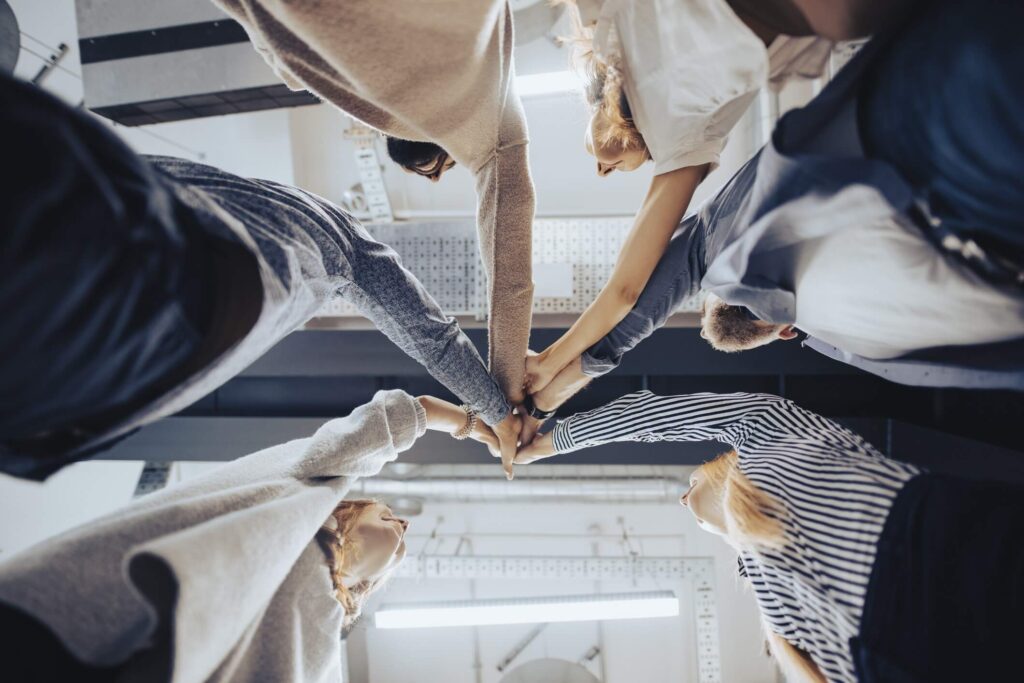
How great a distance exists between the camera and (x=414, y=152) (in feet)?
4.20

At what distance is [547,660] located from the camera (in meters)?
3.07

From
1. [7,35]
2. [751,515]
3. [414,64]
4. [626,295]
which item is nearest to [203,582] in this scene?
[414,64]

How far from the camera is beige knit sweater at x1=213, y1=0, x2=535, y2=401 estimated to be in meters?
0.81

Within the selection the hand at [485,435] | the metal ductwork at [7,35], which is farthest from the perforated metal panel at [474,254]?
the metal ductwork at [7,35]

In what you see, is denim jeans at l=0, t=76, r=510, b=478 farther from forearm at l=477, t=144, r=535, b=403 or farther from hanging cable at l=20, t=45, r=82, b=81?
hanging cable at l=20, t=45, r=82, b=81

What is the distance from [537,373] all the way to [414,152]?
0.90 m

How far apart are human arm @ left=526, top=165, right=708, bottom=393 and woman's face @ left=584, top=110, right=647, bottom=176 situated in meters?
0.10

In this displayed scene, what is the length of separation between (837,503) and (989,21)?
906 millimetres

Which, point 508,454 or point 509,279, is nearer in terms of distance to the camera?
point 509,279

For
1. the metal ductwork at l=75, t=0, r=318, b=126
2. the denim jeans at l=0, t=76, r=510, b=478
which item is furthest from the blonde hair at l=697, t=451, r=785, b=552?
the metal ductwork at l=75, t=0, r=318, b=126

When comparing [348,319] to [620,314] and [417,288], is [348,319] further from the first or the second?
[620,314]

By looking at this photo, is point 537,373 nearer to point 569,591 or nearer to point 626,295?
point 626,295

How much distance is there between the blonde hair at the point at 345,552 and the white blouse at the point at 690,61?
137cm

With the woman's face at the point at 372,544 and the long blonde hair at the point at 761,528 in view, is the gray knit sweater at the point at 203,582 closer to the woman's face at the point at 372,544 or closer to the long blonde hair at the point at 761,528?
the woman's face at the point at 372,544
